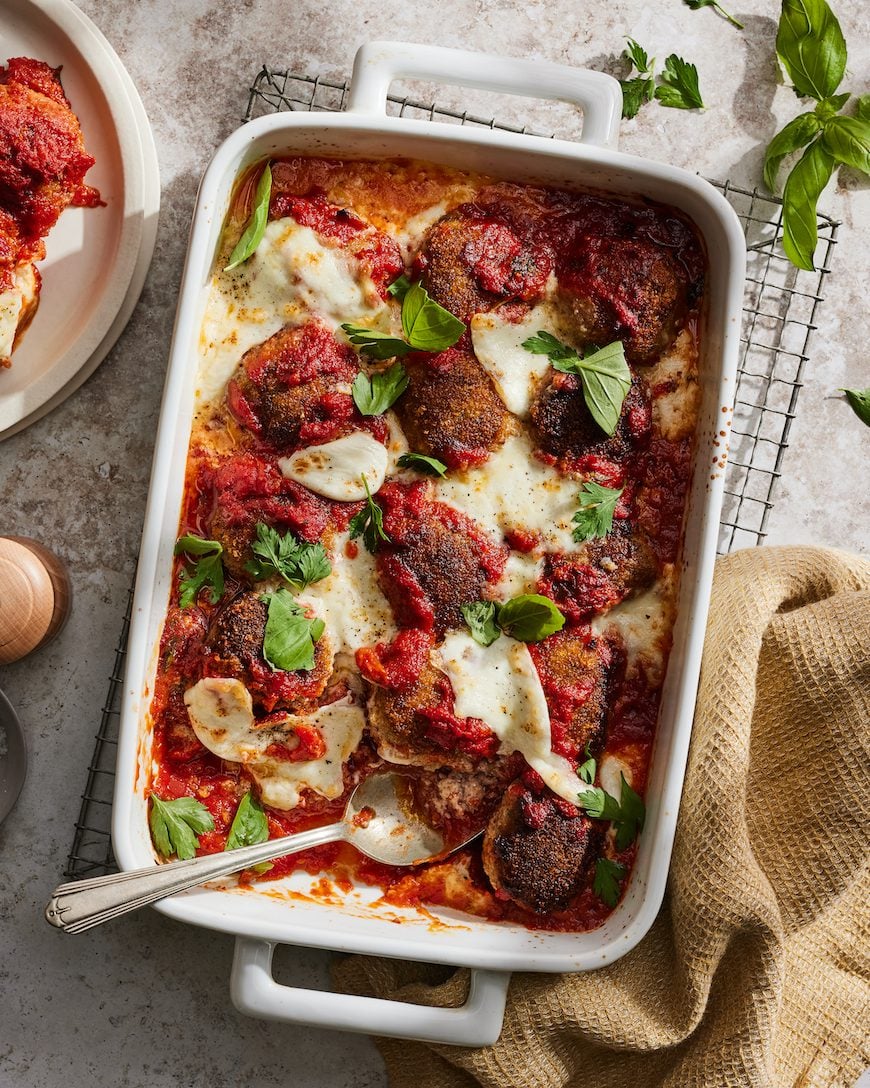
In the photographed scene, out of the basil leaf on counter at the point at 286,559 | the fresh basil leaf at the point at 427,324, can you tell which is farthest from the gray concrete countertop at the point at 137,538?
the fresh basil leaf at the point at 427,324

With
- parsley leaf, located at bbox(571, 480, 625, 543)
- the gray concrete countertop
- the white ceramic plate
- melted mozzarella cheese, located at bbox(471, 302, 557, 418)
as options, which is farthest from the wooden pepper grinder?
parsley leaf, located at bbox(571, 480, 625, 543)

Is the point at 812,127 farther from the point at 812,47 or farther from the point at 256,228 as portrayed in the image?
the point at 256,228

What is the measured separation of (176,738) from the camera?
2686mm

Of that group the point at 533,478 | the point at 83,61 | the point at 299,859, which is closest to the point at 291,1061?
the point at 299,859

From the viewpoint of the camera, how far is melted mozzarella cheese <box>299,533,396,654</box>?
2.60 m

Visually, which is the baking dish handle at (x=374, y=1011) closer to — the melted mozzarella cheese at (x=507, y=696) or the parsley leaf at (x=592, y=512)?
the melted mozzarella cheese at (x=507, y=696)

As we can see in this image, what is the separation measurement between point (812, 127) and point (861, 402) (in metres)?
0.81

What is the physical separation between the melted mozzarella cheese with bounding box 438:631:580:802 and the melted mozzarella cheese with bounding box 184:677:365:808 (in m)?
0.30

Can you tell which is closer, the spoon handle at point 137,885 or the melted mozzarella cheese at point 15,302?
the spoon handle at point 137,885

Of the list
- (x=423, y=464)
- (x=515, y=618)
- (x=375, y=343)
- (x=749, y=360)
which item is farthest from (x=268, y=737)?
(x=749, y=360)

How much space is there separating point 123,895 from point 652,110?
2.65m

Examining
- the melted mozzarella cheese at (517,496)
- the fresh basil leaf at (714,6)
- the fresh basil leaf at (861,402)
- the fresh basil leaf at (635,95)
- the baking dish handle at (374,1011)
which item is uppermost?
the fresh basil leaf at (714,6)

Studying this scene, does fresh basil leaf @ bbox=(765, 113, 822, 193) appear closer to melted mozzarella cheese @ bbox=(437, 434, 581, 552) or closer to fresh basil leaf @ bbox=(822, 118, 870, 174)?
fresh basil leaf @ bbox=(822, 118, 870, 174)

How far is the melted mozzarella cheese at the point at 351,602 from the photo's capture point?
2604 millimetres
